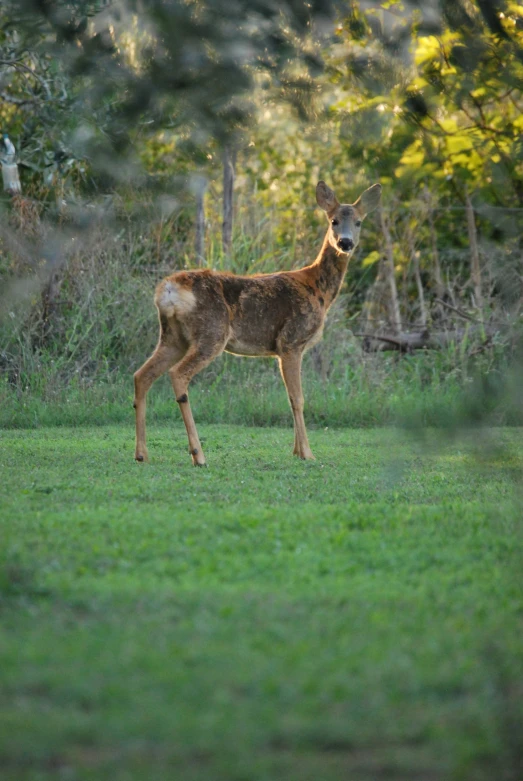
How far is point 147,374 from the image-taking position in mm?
8359

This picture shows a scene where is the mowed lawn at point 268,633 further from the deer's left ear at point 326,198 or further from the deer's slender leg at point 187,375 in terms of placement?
the deer's left ear at point 326,198

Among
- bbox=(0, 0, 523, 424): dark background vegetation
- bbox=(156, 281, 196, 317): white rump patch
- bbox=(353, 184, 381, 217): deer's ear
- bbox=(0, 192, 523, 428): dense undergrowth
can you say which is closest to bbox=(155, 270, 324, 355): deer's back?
bbox=(156, 281, 196, 317): white rump patch

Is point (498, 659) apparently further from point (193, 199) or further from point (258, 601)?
point (193, 199)

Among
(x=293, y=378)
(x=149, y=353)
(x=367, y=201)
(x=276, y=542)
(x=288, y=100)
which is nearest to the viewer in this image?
(x=288, y=100)

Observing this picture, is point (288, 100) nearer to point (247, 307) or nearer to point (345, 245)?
point (247, 307)

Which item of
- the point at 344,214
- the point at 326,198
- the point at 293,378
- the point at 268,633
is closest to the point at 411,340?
the point at 326,198

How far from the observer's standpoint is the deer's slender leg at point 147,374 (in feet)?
26.3

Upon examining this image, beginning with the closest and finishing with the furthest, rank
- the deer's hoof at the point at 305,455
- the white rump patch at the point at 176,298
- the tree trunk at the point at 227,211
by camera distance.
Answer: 1. the white rump patch at the point at 176,298
2. the deer's hoof at the point at 305,455
3. the tree trunk at the point at 227,211

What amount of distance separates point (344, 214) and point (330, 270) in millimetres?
489

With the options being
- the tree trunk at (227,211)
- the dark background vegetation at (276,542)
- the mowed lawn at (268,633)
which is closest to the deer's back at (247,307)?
the mowed lawn at (268,633)

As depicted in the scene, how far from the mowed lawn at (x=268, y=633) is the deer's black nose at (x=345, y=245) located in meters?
3.29

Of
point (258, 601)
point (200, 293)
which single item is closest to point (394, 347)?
point (200, 293)

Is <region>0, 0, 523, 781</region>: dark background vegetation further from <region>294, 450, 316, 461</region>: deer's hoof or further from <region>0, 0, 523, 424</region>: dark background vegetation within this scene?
<region>294, 450, 316, 461</region>: deer's hoof

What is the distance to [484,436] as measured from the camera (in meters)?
2.59
